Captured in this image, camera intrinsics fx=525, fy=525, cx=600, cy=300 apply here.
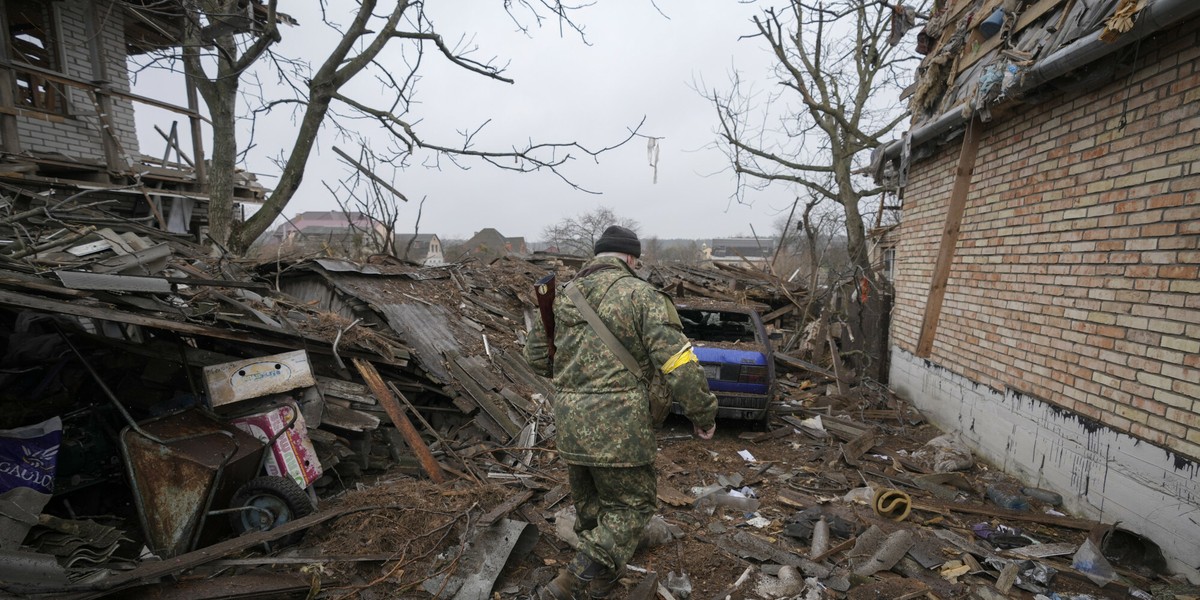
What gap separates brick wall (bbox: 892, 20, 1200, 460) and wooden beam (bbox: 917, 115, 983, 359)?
0.09m

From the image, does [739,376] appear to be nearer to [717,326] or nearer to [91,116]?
[717,326]

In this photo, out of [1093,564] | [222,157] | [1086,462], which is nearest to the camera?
[1093,564]

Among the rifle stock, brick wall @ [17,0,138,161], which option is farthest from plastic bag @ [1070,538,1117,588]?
brick wall @ [17,0,138,161]

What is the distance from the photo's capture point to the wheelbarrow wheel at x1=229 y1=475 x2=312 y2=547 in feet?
11.5

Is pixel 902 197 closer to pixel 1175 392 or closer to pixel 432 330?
pixel 1175 392

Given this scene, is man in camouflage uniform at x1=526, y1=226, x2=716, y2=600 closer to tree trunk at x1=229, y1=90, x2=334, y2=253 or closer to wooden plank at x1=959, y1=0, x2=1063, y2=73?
wooden plank at x1=959, y1=0, x2=1063, y2=73

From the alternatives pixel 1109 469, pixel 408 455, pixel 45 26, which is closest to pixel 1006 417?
pixel 1109 469

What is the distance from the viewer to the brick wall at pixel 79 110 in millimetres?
9039

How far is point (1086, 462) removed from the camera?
12.7 ft

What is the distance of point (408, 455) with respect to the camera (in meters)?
4.96

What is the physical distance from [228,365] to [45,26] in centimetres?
1069

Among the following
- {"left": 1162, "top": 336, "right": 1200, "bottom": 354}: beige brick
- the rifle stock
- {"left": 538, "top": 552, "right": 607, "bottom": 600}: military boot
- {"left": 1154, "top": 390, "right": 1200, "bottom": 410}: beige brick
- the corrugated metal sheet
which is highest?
the rifle stock

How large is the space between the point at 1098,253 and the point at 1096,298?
1.09 ft

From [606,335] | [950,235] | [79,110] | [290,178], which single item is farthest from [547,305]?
[79,110]
